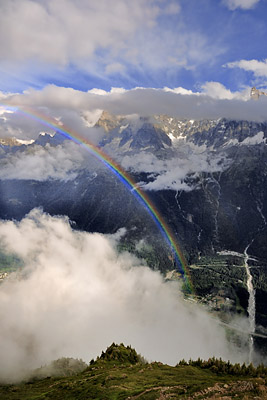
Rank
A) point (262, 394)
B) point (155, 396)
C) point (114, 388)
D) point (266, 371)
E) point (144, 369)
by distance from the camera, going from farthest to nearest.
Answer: point (144, 369) < point (266, 371) < point (114, 388) < point (155, 396) < point (262, 394)

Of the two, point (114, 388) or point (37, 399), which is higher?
point (114, 388)

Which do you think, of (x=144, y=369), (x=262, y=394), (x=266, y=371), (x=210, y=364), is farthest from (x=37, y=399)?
(x=262, y=394)

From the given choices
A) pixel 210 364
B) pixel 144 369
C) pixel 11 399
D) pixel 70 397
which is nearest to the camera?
pixel 70 397

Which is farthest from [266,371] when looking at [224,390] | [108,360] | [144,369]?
[108,360]

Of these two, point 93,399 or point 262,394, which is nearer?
point 262,394

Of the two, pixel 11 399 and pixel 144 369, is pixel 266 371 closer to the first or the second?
pixel 144 369

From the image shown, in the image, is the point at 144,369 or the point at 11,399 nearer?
the point at 144,369

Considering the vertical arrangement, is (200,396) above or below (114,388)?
above

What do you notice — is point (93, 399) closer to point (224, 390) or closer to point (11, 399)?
point (224, 390)

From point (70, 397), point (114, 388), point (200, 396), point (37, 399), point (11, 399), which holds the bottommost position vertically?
point (11, 399)
